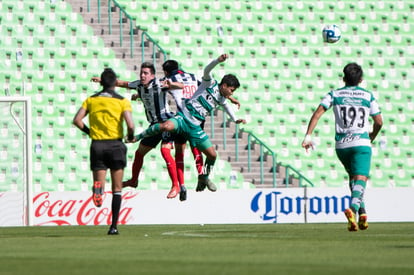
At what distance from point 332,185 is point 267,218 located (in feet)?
10.5

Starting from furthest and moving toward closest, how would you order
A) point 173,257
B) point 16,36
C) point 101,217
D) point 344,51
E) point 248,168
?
point 344,51 < point 16,36 < point 248,168 < point 101,217 < point 173,257

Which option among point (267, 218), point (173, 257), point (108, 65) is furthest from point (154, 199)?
point (173, 257)

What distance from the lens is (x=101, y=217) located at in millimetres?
18484

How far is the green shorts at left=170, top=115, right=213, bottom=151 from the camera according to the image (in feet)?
42.9

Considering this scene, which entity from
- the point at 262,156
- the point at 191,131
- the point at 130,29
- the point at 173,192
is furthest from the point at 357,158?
the point at 130,29

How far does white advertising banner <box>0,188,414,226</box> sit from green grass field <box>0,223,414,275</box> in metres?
7.68

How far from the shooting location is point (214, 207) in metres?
19.0

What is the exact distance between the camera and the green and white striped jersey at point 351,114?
11.3m

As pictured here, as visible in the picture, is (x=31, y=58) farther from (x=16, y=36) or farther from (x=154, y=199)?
(x=154, y=199)

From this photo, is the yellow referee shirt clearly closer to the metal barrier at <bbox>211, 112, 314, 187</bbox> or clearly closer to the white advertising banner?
the white advertising banner

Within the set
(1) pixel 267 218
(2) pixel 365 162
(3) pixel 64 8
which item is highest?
(3) pixel 64 8

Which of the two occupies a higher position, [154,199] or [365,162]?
[365,162]

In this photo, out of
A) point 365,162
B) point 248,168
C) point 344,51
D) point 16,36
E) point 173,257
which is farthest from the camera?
point 344,51

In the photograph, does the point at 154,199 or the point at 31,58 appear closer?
the point at 154,199
